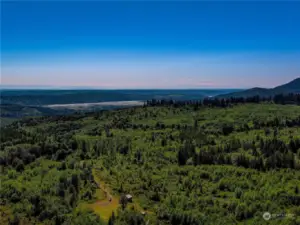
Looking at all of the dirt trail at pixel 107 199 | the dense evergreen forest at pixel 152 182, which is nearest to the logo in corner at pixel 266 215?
the dense evergreen forest at pixel 152 182

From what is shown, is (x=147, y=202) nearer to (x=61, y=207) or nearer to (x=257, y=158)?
(x=61, y=207)

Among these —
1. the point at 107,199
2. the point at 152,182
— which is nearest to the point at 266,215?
the point at 152,182

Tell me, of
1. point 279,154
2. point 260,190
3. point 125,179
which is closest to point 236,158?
point 279,154

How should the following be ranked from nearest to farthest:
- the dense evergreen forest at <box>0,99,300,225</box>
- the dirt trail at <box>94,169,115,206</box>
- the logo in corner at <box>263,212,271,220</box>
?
1. the logo in corner at <box>263,212,271,220</box>
2. the dense evergreen forest at <box>0,99,300,225</box>
3. the dirt trail at <box>94,169,115,206</box>

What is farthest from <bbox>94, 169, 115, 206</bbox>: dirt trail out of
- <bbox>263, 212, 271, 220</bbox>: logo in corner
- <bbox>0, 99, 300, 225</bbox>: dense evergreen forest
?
<bbox>263, 212, 271, 220</bbox>: logo in corner

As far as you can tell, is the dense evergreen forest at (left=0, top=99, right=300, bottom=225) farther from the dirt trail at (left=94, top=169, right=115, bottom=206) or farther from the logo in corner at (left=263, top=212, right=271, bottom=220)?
the logo in corner at (left=263, top=212, right=271, bottom=220)

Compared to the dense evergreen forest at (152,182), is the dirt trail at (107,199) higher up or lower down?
lower down

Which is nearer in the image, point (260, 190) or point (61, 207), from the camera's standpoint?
point (61, 207)

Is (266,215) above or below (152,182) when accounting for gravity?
above

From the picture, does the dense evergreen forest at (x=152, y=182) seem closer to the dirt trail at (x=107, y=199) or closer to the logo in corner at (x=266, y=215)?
the dirt trail at (x=107, y=199)

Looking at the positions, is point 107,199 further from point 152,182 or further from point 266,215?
point 266,215

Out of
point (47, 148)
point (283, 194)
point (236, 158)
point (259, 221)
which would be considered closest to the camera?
point (259, 221)
